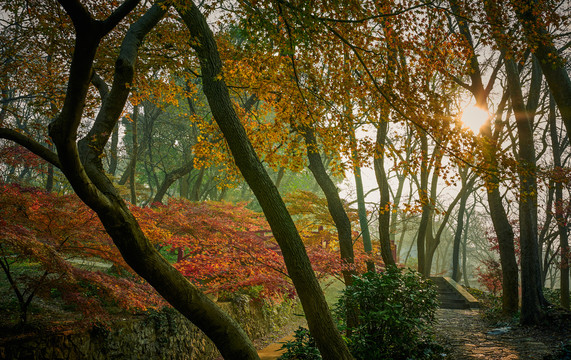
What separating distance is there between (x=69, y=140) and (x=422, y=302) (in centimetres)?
500

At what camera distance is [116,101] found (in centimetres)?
342

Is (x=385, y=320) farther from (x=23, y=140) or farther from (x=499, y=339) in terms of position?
(x=23, y=140)

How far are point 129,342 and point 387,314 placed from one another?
454 cm

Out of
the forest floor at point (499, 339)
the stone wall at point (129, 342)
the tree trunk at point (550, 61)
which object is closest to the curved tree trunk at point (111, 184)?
the forest floor at point (499, 339)

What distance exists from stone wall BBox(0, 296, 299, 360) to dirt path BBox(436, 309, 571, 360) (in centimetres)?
516

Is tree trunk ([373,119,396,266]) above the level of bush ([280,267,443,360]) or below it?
above

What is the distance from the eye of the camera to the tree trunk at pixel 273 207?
3.36 meters

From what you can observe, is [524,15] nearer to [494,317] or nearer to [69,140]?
[69,140]

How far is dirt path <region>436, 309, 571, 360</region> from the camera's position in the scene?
4645 mm

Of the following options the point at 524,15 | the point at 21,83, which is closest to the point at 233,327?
the point at 524,15

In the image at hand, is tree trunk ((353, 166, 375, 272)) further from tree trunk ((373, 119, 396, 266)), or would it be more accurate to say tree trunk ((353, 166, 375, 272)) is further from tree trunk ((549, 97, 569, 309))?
tree trunk ((549, 97, 569, 309))

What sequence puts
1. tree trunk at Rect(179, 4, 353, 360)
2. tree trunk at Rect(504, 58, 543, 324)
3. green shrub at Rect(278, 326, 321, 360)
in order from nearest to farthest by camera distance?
tree trunk at Rect(179, 4, 353, 360), green shrub at Rect(278, 326, 321, 360), tree trunk at Rect(504, 58, 543, 324)

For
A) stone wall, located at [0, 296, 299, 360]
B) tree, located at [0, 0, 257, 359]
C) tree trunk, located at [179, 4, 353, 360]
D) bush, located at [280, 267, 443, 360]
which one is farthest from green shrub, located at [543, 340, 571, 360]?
stone wall, located at [0, 296, 299, 360]

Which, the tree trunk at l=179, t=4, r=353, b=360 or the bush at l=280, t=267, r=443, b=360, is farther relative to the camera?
the bush at l=280, t=267, r=443, b=360
